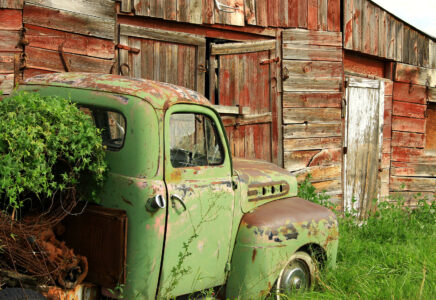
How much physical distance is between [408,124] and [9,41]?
758cm

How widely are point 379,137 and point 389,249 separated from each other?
399 cm

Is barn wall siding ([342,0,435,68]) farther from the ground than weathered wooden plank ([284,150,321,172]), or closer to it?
farther from the ground

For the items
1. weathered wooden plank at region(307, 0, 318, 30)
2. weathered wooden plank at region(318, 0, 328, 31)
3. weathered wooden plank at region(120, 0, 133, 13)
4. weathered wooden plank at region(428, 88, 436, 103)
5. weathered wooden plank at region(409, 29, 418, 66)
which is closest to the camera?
weathered wooden plank at region(120, 0, 133, 13)

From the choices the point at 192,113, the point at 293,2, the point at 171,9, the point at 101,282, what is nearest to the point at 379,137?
the point at 293,2

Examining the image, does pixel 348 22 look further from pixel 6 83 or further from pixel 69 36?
pixel 6 83

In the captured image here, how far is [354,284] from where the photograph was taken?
4.63m

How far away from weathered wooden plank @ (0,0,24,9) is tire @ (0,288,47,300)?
358cm

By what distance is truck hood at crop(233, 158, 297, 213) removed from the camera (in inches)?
164

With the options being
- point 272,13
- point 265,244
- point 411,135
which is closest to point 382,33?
point 411,135

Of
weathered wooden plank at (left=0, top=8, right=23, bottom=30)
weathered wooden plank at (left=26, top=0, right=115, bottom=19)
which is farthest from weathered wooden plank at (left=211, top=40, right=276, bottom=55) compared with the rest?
weathered wooden plank at (left=0, top=8, right=23, bottom=30)

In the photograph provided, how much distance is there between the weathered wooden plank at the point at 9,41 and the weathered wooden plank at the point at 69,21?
0.65 ft

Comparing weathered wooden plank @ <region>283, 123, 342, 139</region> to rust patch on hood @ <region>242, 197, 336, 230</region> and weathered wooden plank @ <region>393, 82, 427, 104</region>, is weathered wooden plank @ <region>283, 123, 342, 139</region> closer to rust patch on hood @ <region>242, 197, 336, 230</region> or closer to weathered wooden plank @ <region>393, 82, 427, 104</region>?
weathered wooden plank @ <region>393, 82, 427, 104</region>

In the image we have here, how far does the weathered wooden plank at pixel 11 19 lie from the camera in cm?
545

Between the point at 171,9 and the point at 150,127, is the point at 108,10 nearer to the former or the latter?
the point at 171,9
